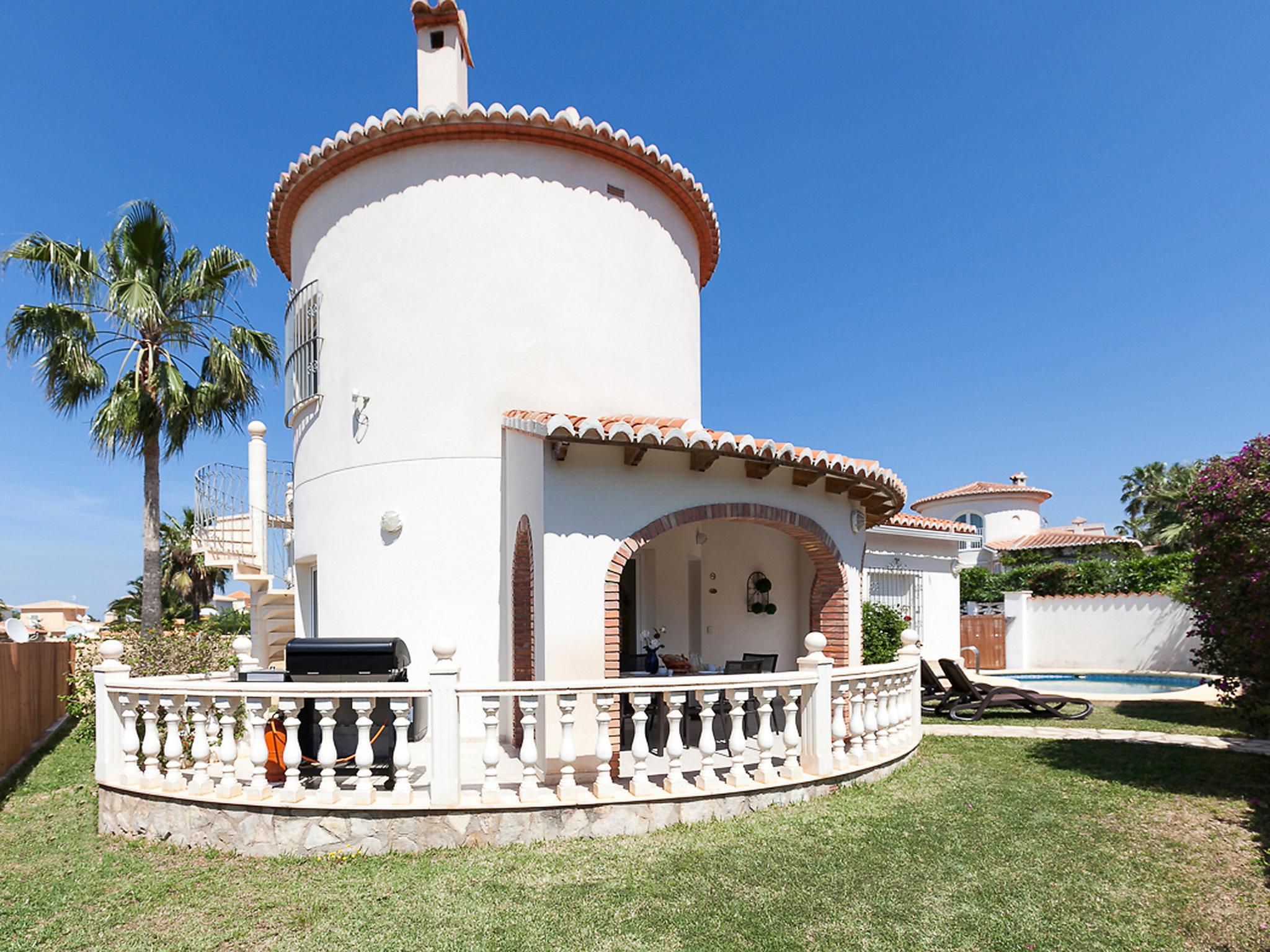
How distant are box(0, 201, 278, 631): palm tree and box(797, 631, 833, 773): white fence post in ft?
42.8

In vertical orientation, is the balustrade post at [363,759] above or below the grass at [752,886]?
above

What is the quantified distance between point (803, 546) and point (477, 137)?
6613mm

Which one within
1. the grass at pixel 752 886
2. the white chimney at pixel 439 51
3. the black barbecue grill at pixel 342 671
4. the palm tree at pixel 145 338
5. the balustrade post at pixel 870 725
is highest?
the white chimney at pixel 439 51

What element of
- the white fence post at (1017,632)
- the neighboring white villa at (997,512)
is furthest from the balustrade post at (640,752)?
the neighboring white villa at (997,512)

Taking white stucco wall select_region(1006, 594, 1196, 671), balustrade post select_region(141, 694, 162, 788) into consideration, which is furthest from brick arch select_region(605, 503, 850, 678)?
white stucco wall select_region(1006, 594, 1196, 671)

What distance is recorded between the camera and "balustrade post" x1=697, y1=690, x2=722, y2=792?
251 inches

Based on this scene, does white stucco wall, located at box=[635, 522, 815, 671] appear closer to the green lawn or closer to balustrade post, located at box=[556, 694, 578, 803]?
the green lawn

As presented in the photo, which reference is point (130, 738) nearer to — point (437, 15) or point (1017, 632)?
point (437, 15)

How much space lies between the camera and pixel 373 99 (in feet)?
34.2

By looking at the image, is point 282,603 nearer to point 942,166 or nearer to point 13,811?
point 13,811

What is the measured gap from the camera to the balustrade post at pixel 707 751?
251 inches

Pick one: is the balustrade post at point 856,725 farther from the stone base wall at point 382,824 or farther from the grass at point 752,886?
the stone base wall at point 382,824

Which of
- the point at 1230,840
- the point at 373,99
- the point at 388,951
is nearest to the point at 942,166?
the point at 373,99

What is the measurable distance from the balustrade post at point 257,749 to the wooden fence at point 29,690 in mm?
5877
